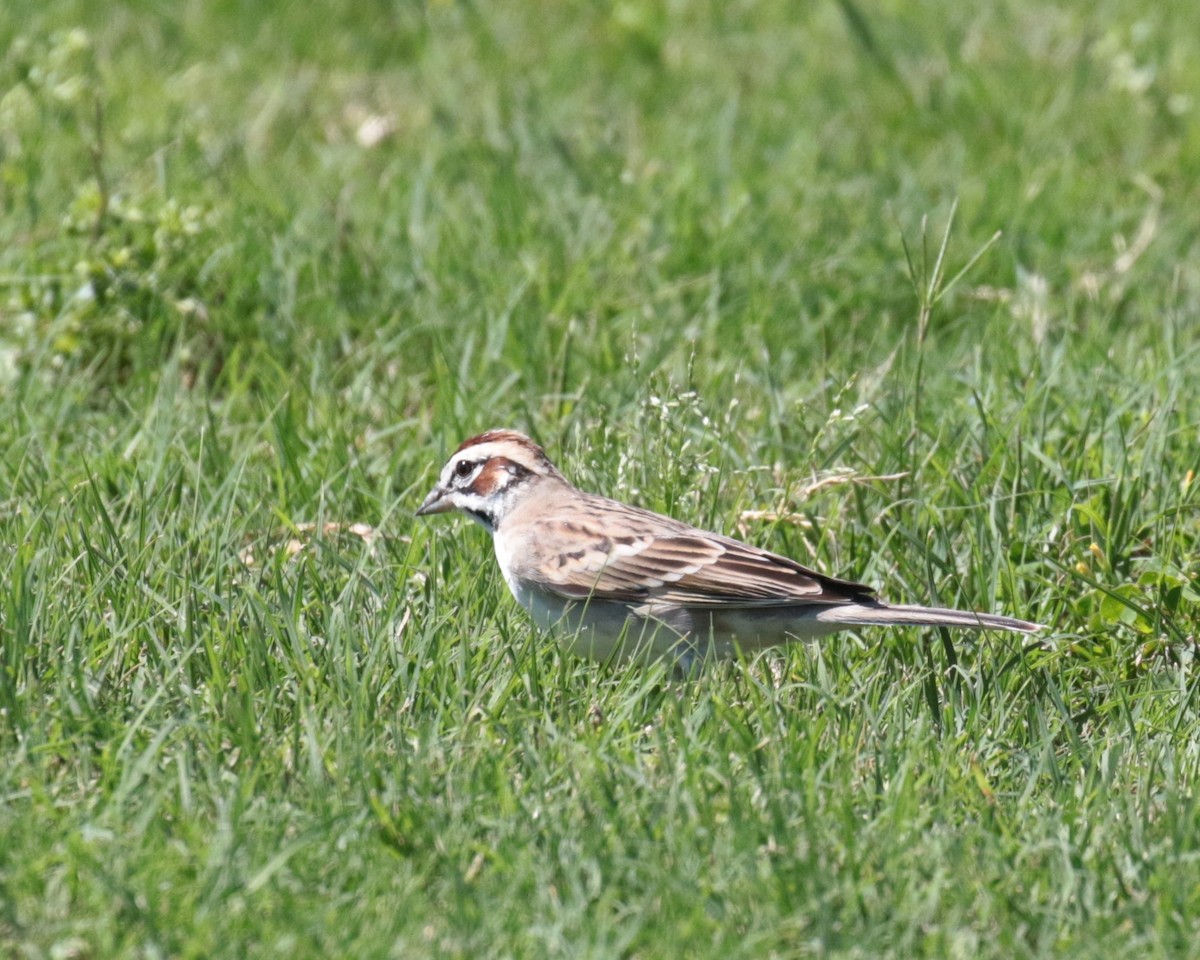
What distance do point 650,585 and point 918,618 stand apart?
882mm

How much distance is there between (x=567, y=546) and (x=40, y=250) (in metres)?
3.14

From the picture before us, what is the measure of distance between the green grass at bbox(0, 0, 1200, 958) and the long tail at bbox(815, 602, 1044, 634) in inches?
7.0

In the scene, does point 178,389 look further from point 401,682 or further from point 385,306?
point 401,682

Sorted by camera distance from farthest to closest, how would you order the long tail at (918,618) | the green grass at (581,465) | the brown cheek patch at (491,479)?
the brown cheek patch at (491,479) → the long tail at (918,618) → the green grass at (581,465)

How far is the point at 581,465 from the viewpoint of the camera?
597 centimetres

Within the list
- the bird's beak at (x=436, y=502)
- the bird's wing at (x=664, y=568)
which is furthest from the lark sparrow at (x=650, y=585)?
the bird's beak at (x=436, y=502)

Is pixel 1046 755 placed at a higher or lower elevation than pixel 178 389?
lower

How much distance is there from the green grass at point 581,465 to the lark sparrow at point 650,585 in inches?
6.6

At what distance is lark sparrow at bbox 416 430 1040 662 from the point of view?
5082mm

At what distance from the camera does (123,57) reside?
9.84 m

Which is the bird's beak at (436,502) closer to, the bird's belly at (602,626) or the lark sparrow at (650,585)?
the lark sparrow at (650,585)

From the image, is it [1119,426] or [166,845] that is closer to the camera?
[166,845]

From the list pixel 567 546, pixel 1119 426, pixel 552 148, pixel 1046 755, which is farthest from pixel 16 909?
pixel 552 148

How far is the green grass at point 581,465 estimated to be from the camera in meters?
3.80
